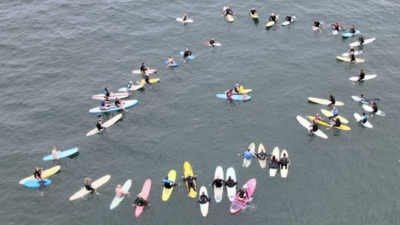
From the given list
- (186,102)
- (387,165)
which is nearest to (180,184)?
(186,102)

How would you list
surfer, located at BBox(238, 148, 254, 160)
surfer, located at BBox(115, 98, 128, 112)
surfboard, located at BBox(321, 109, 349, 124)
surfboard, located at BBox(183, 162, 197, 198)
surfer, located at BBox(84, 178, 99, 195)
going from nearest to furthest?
surfboard, located at BBox(183, 162, 197, 198) → surfer, located at BBox(84, 178, 99, 195) → surfer, located at BBox(238, 148, 254, 160) → surfboard, located at BBox(321, 109, 349, 124) → surfer, located at BBox(115, 98, 128, 112)

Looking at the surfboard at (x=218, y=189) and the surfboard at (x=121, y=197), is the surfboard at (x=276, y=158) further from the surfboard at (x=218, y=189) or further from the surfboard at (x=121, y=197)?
the surfboard at (x=121, y=197)

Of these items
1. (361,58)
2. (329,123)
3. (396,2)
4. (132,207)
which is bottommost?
(132,207)

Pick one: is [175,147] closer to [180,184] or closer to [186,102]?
[180,184]

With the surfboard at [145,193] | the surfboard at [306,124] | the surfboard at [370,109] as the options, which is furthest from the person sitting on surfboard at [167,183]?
the surfboard at [370,109]

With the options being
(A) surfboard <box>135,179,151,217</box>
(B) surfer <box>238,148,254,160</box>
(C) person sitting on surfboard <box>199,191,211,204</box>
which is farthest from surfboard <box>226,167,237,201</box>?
(A) surfboard <box>135,179,151,217</box>

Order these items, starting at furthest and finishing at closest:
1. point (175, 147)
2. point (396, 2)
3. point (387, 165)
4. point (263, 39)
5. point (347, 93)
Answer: point (396, 2)
point (263, 39)
point (347, 93)
point (175, 147)
point (387, 165)

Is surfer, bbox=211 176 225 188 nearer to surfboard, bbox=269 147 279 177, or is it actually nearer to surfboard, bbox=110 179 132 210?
surfboard, bbox=269 147 279 177
